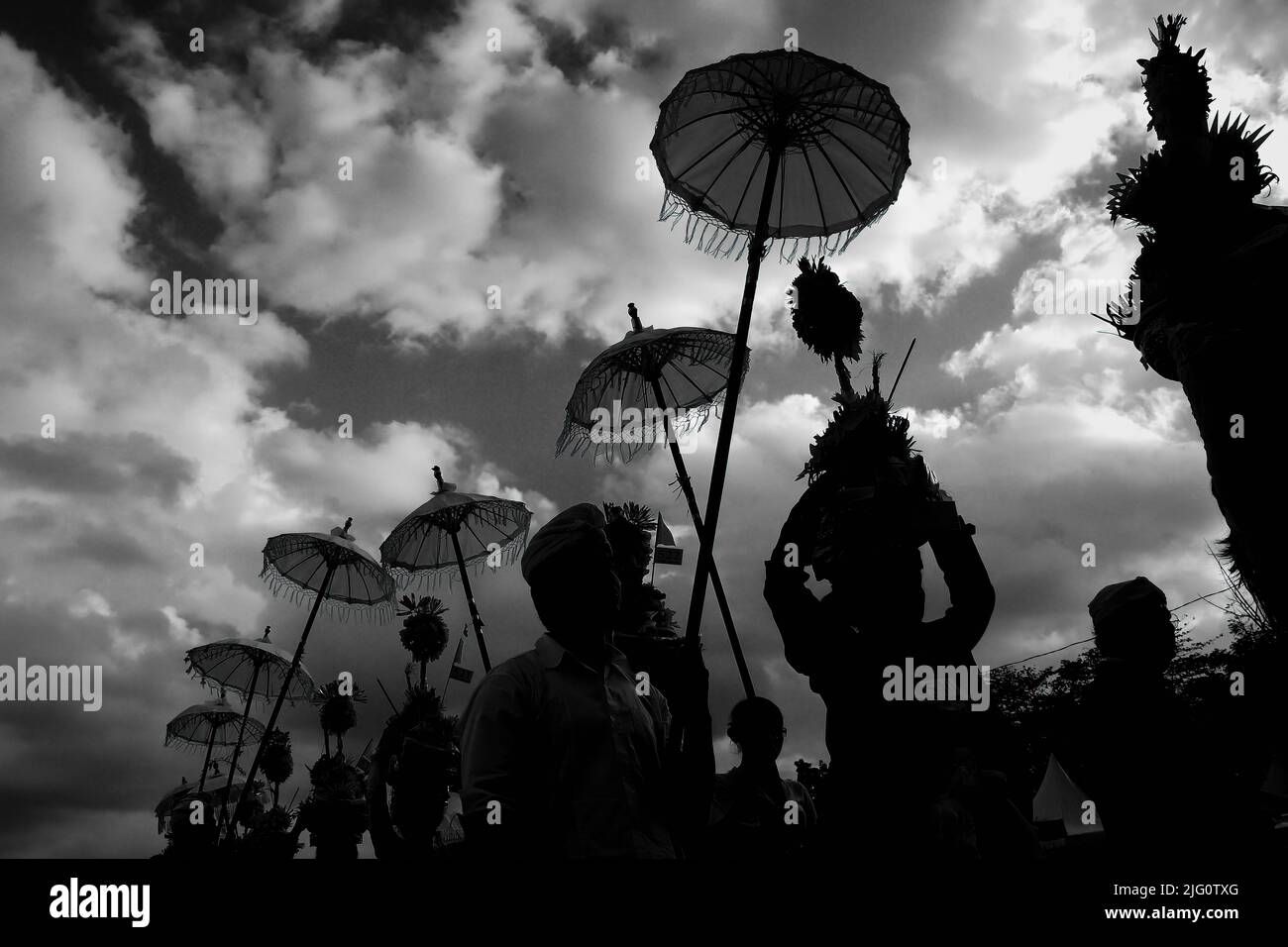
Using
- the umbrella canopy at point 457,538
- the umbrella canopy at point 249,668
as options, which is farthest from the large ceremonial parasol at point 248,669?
the umbrella canopy at point 457,538

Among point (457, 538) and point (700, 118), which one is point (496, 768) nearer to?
point (700, 118)

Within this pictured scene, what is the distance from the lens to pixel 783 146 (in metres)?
4.59

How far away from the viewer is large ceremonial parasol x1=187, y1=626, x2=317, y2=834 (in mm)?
15055

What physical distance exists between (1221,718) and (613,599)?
327cm

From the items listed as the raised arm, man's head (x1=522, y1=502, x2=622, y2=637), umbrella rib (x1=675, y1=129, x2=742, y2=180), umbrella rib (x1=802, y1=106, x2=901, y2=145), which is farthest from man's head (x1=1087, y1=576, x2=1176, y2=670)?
umbrella rib (x1=675, y1=129, x2=742, y2=180)

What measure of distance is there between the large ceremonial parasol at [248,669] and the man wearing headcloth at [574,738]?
13.5m

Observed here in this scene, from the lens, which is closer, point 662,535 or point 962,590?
point 962,590

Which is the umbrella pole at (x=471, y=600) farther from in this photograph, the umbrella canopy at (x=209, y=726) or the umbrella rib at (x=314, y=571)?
the umbrella canopy at (x=209, y=726)

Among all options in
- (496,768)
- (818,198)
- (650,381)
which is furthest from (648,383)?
(496,768)

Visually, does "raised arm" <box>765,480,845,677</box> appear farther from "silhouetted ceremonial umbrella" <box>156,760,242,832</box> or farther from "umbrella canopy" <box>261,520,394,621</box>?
"silhouetted ceremonial umbrella" <box>156,760,242,832</box>

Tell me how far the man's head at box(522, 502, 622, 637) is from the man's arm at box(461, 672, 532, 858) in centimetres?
28

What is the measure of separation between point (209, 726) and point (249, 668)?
506 cm
